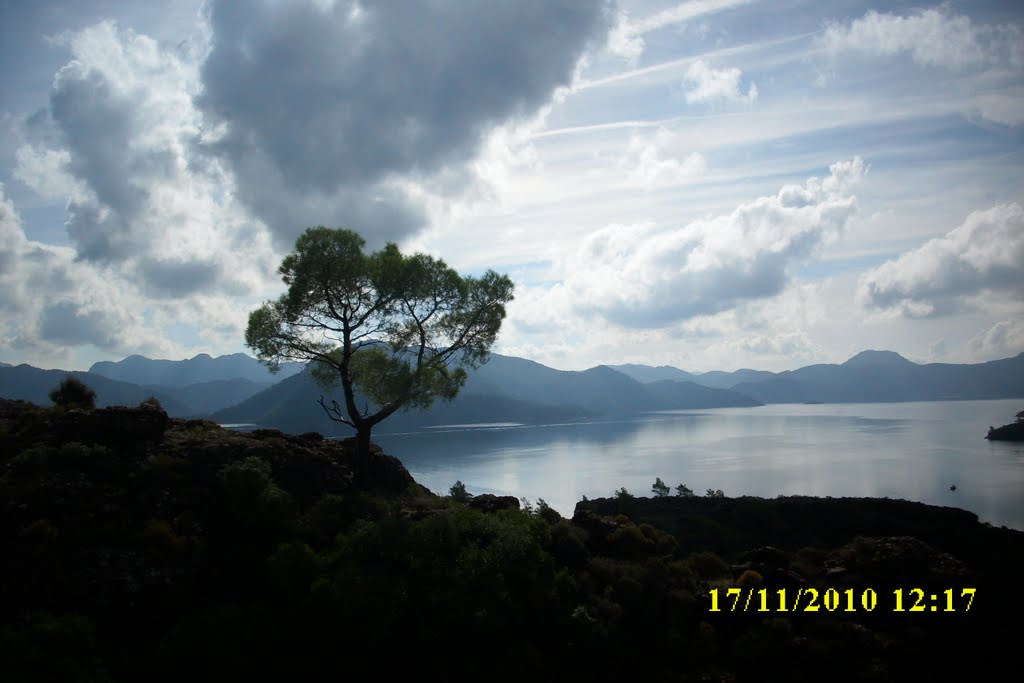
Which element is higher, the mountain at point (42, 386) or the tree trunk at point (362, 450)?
the mountain at point (42, 386)

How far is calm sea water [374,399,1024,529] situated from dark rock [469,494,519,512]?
44079mm

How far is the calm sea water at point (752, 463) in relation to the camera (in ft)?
243

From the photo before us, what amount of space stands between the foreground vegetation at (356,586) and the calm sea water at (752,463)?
4735cm

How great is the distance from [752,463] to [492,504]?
308ft

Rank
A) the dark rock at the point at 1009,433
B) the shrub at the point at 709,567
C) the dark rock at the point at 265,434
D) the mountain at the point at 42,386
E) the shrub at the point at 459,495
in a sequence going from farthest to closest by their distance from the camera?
the mountain at the point at 42,386
the dark rock at the point at 1009,433
the shrub at the point at 459,495
the dark rock at the point at 265,434
the shrub at the point at 709,567

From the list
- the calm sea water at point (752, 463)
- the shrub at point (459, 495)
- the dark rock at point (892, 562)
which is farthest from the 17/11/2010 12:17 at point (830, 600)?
the calm sea water at point (752, 463)

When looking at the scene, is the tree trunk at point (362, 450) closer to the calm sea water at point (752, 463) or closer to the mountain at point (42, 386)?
the calm sea water at point (752, 463)

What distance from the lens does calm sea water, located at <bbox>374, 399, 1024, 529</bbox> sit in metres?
73.9

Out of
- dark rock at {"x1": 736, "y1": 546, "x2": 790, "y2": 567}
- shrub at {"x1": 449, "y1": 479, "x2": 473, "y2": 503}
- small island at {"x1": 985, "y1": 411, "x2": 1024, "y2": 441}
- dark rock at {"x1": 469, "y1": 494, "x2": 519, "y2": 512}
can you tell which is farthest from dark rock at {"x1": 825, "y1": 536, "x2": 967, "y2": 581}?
small island at {"x1": 985, "y1": 411, "x2": 1024, "y2": 441}

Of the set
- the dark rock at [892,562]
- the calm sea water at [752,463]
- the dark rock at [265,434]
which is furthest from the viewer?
the calm sea water at [752,463]

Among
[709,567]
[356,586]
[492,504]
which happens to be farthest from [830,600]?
[356,586]

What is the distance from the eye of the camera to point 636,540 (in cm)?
1970

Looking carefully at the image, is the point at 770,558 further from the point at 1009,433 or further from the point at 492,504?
the point at 1009,433

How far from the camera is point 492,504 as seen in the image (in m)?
20.8
